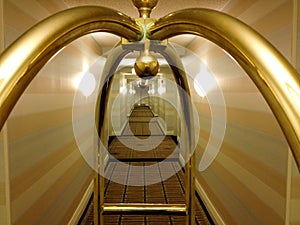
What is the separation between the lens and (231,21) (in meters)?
0.37

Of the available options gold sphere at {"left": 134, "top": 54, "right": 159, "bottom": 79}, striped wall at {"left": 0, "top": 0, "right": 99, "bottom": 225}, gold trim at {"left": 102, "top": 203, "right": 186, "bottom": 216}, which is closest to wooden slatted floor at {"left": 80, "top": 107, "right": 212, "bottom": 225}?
striped wall at {"left": 0, "top": 0, "right": 99, "bottom": 225}

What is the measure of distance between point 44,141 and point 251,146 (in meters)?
1.50

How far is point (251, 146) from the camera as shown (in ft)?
7.79

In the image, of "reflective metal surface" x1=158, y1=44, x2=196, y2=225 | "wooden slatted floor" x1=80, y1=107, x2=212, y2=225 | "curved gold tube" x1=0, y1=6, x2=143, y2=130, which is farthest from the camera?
"wooden slatted floor" x1=80, y1=107, x2=212, y2=225

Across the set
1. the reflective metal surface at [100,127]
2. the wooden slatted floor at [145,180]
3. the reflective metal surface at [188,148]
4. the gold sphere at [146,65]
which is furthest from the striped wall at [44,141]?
the gold sphere at [146,65]

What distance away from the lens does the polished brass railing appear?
303 millimetres

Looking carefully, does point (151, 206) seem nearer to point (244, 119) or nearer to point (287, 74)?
point (287, 74)

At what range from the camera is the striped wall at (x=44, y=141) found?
5.93 feet

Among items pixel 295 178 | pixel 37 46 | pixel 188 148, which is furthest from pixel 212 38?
pixel 295 178

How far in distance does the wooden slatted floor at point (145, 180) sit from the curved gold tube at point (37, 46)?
350cm

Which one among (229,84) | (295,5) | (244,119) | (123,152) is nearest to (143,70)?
(295,5)

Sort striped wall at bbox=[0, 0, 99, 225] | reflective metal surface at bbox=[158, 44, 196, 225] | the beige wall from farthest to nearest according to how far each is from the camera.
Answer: striped wall at bbox=[0, 0, 99, 225] → the beige wall → reflective metal surface at bbox=[158, 44, 196, 225]

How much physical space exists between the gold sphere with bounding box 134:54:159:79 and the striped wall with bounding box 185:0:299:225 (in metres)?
1.29

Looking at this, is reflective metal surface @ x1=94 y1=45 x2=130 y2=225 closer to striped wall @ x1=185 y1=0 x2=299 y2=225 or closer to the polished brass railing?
the polished brass railing
